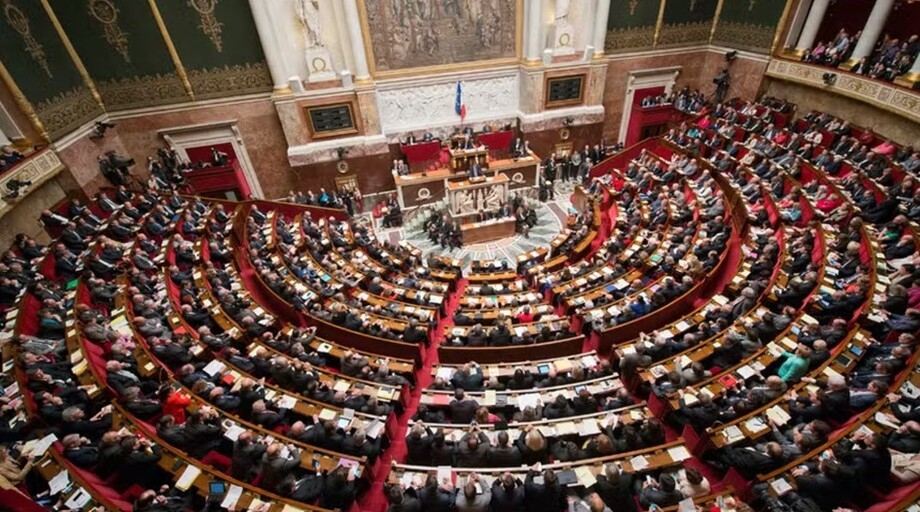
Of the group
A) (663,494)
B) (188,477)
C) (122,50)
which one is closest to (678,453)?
(663,494)

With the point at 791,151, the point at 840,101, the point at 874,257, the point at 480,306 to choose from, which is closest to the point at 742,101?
the point at 840,101

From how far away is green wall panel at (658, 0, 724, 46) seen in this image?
17.1 meters

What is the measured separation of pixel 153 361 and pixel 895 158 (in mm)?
17106

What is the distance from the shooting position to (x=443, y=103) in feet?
55.9

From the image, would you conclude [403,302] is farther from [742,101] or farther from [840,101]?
[742,101]

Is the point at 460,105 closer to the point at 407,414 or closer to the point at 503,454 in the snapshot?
the point at 407,414

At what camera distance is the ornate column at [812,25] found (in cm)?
1401

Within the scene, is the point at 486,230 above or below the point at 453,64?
below

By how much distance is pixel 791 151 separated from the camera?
39.9ft

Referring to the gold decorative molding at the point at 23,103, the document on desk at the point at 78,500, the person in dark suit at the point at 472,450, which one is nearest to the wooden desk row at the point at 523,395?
the person in dark suit at the point at 472,450

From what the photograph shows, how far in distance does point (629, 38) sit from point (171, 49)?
→ 56.7 ft

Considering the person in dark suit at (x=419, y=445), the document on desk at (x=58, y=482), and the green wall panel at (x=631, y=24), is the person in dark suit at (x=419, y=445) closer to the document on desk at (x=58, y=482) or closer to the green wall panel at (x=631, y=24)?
the document on desk at (x=58, y=482)

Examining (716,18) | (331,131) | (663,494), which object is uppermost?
(716,18)

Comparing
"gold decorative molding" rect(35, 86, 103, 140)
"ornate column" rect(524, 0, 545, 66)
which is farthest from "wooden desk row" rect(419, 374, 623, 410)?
"ornate column" rect(524, 0, 545, 66)
